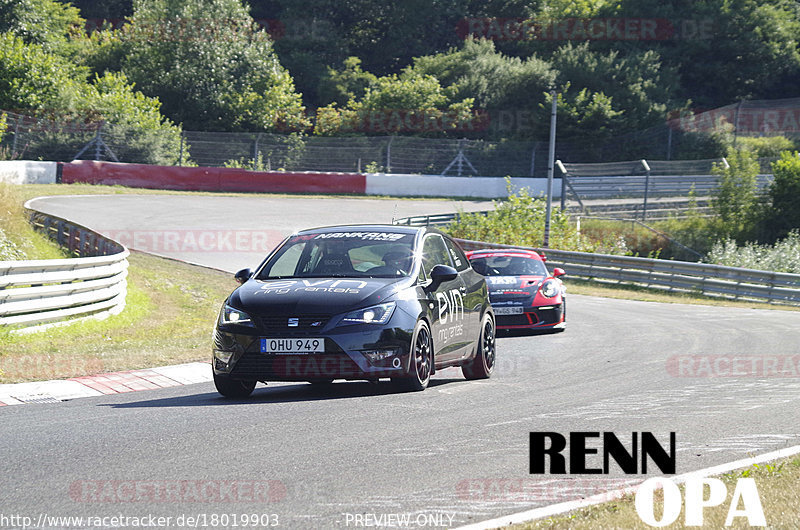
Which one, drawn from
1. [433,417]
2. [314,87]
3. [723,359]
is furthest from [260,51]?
[433,417]

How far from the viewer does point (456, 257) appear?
10.8 metres

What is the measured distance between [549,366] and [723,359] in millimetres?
2471

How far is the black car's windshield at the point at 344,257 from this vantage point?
9.54 m

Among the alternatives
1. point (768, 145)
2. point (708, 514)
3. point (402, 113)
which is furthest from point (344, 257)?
point (402, 113)

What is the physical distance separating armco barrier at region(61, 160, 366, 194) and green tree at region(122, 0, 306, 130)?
14.1 meters

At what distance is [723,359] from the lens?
1276 centimetres

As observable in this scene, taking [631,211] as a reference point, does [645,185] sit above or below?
above

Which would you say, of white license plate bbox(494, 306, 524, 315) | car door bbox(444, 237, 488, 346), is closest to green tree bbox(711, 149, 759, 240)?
white license plate bbox(494, 306, 524, 315)

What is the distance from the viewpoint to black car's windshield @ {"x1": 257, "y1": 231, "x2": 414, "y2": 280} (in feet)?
31.3

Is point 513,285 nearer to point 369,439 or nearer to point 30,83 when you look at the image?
point 369,439

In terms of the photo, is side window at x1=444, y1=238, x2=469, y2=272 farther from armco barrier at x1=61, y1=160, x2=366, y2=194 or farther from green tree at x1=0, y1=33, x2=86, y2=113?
green tree at x1=0, y1=33, x2=86, y2=113

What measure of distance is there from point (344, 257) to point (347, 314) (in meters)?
1.22

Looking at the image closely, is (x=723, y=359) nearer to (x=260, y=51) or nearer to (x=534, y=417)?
(x=534, y=417)

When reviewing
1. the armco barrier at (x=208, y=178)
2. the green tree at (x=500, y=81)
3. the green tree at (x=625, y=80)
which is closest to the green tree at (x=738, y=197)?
the armco barrier at (x=208, y=178)
